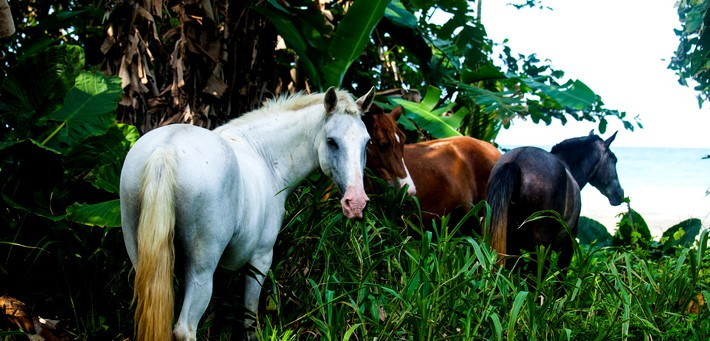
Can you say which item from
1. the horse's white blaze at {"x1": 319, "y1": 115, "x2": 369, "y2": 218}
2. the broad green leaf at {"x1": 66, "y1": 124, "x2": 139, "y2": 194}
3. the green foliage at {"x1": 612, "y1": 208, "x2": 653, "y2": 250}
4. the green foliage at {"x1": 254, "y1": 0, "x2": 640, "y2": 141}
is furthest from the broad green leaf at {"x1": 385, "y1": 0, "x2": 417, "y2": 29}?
the horse's white blaze at {"x1": 319, "y1": 115, "x2": 369, "y2": 218}

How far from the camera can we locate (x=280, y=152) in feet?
11.9

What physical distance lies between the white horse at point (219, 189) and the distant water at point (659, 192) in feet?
39.3

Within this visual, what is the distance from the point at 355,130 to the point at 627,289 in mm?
1539

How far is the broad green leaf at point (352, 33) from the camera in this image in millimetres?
5738

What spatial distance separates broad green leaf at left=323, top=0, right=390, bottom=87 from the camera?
574cm

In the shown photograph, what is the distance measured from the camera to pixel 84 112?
400cm

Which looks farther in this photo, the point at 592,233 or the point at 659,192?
the point at 659,192

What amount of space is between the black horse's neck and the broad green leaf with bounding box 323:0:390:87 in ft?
6.63

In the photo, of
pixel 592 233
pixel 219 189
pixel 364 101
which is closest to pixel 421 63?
pixel 592 233

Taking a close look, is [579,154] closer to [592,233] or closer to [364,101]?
[592,233]

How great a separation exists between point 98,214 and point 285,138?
1003 millimetres

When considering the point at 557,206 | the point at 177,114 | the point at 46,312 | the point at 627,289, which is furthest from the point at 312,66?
the point at 627,289

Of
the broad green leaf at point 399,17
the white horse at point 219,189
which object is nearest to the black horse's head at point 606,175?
the broad green leaf at point 399,17

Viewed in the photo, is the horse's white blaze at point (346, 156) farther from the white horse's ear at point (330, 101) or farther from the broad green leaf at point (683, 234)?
the broad green leaf at point (683, 234)
